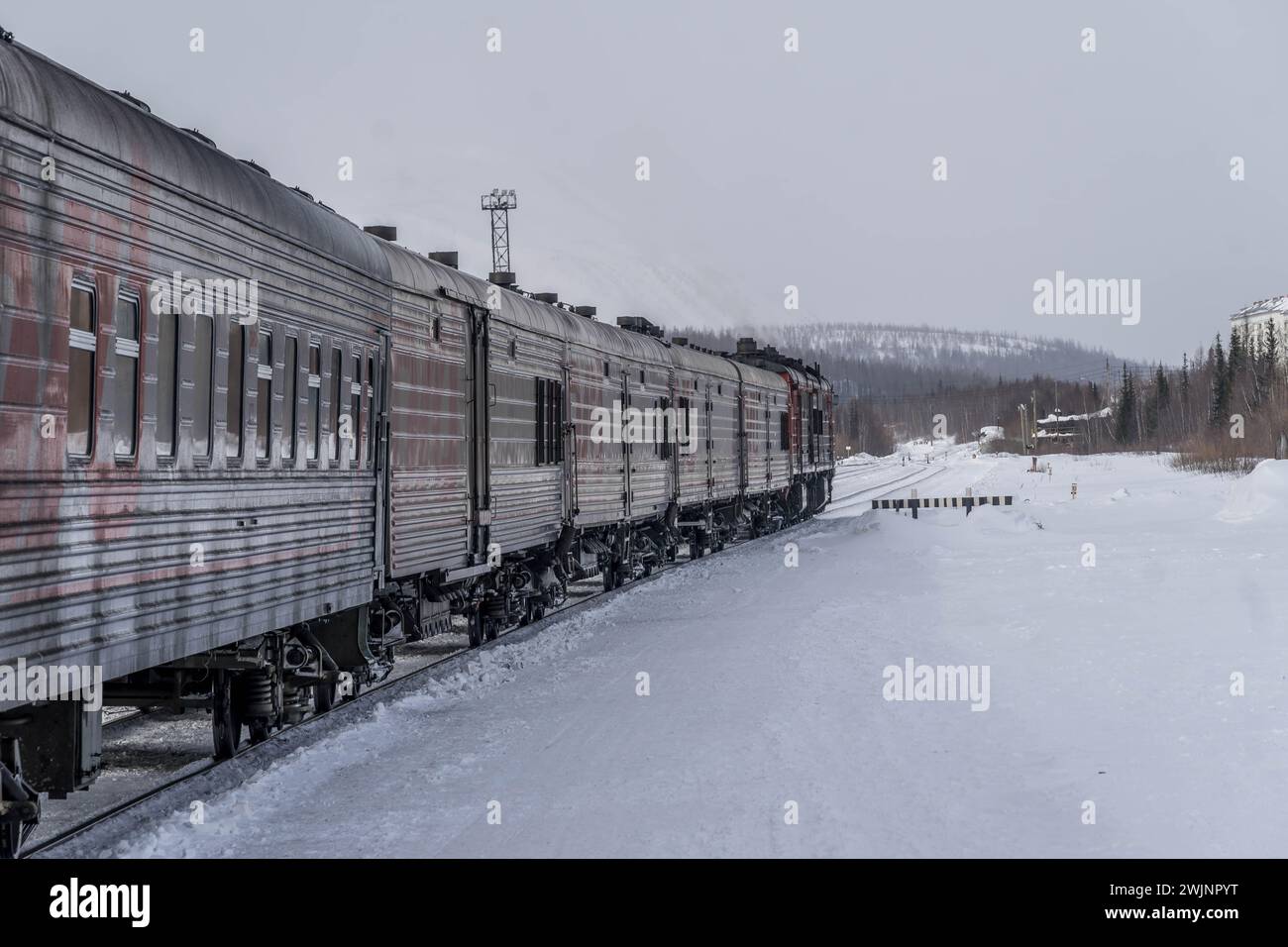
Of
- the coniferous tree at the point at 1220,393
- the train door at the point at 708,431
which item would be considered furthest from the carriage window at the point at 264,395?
the coniferous tree at the point at 1220,393

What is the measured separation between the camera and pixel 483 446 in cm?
1300

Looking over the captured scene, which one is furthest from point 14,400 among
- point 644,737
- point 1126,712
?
point 1126,712

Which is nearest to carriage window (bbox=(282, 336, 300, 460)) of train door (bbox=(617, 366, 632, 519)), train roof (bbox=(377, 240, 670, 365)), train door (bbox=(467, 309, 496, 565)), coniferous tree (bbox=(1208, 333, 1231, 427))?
train roof (bbox=(377, 240, 670, 365))

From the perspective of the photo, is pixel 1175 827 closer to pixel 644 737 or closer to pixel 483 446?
pixel 644 737

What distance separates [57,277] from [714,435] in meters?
20.4

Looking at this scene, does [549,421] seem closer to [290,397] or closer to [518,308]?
[518,308]

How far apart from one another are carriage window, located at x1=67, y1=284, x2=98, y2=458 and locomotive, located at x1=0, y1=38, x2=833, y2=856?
0.02 metres

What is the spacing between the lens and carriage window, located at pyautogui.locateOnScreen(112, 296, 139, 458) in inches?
236

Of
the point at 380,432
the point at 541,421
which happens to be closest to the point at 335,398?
the point at 380,432

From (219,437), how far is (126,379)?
1.12 meters

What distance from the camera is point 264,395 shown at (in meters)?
7.88

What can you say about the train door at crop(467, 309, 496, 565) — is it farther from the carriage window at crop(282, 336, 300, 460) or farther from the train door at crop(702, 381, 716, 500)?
the train door at crop(702, 381, 716, 500)

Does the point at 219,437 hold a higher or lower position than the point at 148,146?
lower

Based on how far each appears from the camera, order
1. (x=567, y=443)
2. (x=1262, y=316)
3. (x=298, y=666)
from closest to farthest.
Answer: (x=298, y=666)
(x=567, y=443)
(x=1262, y=316)
